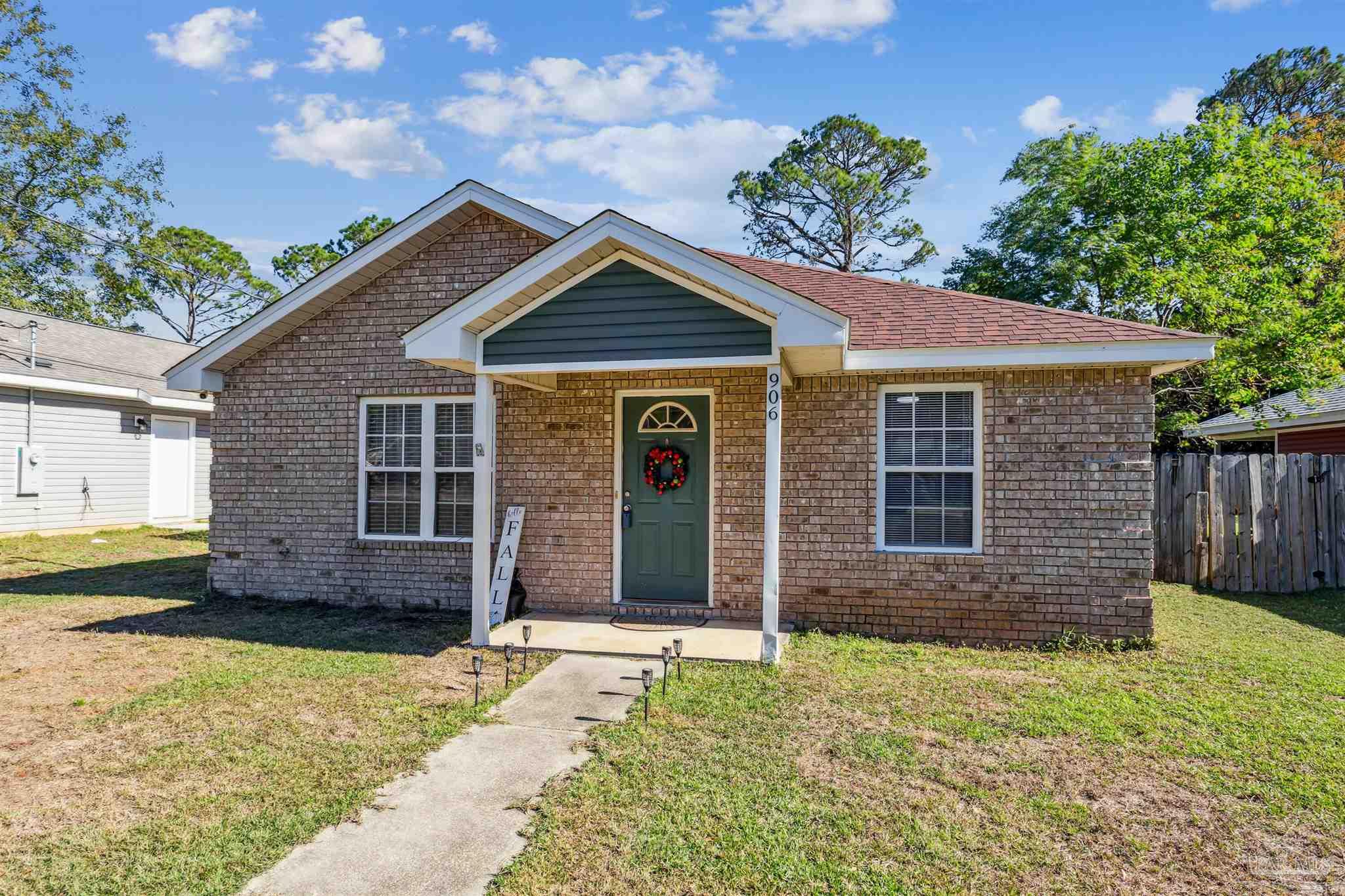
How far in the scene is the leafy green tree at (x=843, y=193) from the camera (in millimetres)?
26109

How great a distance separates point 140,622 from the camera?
7754 millimetres

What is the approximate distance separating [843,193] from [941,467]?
2183 centimetres

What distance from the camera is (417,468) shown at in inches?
339

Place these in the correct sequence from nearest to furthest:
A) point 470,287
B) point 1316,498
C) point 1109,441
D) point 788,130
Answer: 1. point 1109,441
2. point 470,287
3. point 1316,498
4. point 788,130

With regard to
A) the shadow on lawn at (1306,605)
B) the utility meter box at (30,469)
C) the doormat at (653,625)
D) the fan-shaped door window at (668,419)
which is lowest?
the doormat at (653,625)

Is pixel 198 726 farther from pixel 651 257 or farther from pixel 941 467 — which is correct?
pixel 941 467

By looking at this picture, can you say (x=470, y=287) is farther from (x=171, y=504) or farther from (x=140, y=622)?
(x=171, y=504)

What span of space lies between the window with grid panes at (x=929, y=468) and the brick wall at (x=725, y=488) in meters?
0.17

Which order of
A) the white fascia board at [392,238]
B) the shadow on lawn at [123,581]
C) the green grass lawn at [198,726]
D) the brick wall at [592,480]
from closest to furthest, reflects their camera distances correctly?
the green grass lawn at [198,726], the brick wall at [592,480], the white fascia board at [392,238], the shadow on lawn at [123,581]

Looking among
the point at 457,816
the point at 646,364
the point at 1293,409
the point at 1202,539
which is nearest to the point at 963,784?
the point at 457,816

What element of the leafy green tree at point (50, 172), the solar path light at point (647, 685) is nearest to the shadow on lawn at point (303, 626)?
the solar path light at point (647, 685)

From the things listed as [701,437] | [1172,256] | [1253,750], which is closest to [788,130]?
[1172,256]

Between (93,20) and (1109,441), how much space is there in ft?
86.7

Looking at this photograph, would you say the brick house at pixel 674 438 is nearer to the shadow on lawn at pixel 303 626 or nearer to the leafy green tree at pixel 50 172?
the shadow on lawn at pixel 303 626
